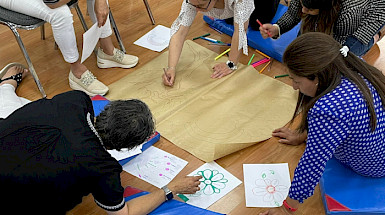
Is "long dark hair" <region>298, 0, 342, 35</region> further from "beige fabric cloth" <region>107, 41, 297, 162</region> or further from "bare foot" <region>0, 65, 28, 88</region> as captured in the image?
"bare foot" <region>0, 65, 28, 88</region>

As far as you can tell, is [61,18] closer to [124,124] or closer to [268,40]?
[124,124]

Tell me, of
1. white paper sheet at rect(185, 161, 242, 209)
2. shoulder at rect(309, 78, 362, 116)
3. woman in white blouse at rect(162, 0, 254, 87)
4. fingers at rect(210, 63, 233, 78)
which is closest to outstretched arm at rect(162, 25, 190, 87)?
woman in white blouse at rect(162, 0, 254, 87)

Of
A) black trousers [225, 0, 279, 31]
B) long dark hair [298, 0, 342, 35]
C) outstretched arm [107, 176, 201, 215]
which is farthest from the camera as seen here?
black trousers [225, 0, 279, 31]

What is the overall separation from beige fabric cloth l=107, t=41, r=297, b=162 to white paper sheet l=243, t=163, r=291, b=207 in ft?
0.51

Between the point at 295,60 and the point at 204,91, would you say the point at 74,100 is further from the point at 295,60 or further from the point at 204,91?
the point at 204,91

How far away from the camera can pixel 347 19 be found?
211cm

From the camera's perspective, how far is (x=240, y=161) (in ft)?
6.43

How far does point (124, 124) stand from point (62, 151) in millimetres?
214

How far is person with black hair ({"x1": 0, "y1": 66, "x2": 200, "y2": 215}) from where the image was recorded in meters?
1.26

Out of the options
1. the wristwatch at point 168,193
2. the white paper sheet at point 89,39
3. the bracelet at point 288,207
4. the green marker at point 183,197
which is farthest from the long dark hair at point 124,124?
the white paper sheet at point 89,39

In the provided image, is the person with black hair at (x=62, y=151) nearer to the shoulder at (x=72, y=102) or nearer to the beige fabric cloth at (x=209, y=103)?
the shoulder at (x=72, y=102)

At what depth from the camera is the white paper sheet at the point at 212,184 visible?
5.85 ft

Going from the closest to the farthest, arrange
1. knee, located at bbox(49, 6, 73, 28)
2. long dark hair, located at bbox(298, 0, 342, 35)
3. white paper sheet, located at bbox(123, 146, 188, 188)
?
white paper sheet, located at bbox(123, 146, 188, 188)
long dark hair, located at bbox(298, 0, 342, 35)
knee, located at bbox(49, 6, 73, 28)

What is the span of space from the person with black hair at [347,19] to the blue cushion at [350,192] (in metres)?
0.78
